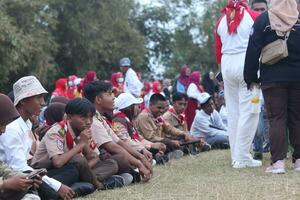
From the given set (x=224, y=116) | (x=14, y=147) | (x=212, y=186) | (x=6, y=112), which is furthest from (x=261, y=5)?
(x=224, y=116)

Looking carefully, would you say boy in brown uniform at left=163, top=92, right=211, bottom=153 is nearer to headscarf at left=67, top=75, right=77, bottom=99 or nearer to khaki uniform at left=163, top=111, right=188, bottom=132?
khaki uniform at left=163, top=111, right=188, bottom=132

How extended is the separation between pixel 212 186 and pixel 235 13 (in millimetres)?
2230

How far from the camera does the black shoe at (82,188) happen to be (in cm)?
539

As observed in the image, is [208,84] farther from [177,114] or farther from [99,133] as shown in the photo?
[99,133]

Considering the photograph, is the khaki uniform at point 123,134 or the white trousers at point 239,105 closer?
the khaki uniform at point 123,134

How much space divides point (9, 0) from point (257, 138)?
1320cm

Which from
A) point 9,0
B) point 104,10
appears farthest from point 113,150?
point 104,10

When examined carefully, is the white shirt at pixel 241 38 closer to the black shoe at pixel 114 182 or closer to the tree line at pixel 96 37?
the black shoe at pixel 114 182

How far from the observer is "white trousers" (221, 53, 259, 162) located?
6.96m

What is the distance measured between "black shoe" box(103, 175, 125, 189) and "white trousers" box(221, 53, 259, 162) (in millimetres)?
1515

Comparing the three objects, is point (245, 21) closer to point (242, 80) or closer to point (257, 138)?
point (242, 80)

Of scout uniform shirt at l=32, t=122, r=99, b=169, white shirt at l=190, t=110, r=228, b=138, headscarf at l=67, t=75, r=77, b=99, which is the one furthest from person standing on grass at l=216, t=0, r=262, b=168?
headscarf at l=67, t=75, r=77, b=99

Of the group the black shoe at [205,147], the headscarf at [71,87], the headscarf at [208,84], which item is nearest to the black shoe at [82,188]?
the black shoe at [205,147]

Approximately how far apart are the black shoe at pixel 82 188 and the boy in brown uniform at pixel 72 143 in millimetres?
88
